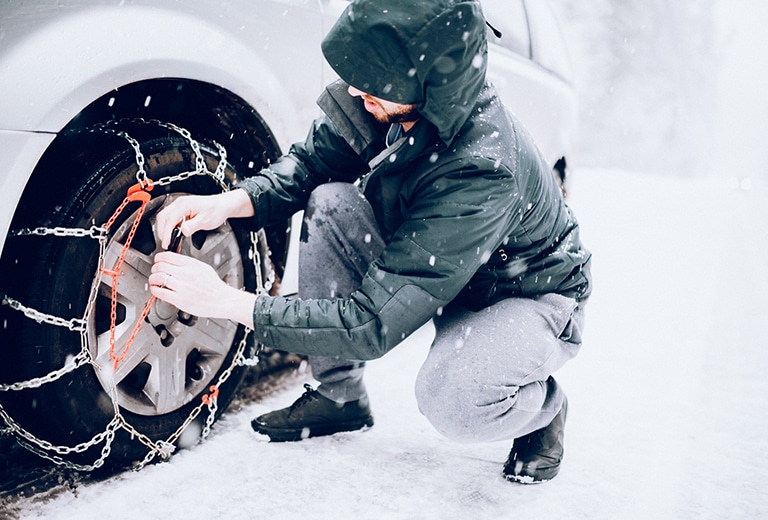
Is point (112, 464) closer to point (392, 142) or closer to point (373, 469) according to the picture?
point (373, 469)

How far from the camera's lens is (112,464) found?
165 centimetres

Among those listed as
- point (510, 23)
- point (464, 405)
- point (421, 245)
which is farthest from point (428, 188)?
point (510, 23)

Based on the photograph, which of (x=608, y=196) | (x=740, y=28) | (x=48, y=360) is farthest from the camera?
(x=740, y=28)

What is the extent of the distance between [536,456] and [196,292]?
1.01m

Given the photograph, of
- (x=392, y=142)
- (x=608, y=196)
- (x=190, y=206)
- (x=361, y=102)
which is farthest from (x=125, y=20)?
(x=608, y=196)

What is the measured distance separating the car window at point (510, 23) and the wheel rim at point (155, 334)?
64.9 inches

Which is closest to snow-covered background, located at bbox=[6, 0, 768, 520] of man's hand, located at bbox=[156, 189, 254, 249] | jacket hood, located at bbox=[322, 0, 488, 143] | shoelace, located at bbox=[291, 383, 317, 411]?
shoelace, located at bbox=[291, 383, 317, 411]

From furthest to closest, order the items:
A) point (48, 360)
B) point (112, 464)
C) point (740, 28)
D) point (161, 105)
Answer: point (740, 28), point (161, 105), point (112, 464), point (48, 360)

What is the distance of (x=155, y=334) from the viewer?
1.67 meters

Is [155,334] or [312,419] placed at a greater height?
[155,334]

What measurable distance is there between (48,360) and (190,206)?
1.58ft

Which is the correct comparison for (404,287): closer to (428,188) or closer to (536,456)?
(428,188)

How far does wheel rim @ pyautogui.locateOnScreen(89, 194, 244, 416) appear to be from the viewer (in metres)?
1.58

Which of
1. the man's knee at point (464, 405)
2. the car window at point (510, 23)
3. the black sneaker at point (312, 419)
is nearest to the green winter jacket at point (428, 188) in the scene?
the man's knee at point (464, 405)
